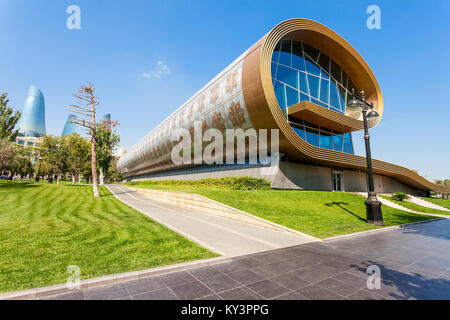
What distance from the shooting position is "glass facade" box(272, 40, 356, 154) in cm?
2073

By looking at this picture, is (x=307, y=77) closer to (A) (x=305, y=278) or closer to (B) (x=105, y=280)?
(A) (x=305, y=278)

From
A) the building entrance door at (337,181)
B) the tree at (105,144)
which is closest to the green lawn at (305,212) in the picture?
the building entrance door at (337,181)

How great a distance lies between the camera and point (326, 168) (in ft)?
80.5

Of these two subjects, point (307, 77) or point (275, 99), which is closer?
point (275, 99)

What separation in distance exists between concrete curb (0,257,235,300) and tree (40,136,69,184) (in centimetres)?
4312

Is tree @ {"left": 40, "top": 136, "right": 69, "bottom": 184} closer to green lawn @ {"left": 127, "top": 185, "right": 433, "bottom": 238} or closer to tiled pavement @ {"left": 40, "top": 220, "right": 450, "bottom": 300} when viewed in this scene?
green lawn @ {"left": 127, "top": 185, "right": 433, "bottom": 238}

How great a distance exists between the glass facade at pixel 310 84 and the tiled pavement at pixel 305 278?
A: 1611cm

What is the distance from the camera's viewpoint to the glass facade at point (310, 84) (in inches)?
816

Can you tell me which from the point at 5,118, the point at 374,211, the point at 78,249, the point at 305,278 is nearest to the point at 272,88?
the point at 374,211

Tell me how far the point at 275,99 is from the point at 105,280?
1648 cm

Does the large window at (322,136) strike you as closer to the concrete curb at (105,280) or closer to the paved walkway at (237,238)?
the paved walkway at (237,238)

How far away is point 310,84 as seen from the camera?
2344cm

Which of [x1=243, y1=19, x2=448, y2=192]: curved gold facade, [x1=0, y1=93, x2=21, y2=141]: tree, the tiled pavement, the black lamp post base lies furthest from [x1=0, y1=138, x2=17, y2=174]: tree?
the black lamp post base
